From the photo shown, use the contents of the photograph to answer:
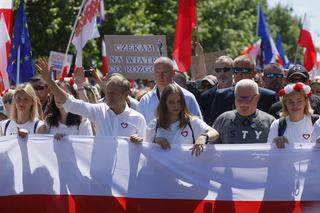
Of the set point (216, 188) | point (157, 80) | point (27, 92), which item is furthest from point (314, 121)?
point (27, 92)

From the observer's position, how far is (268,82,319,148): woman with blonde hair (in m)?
7.38

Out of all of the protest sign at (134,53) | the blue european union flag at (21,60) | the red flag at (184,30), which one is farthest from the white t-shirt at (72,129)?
the red flag at (184,30)

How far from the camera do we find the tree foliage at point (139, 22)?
24766mm

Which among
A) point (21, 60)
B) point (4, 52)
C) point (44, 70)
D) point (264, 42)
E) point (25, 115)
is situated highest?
point (44, 70)

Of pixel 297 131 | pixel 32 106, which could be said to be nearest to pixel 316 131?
pixel 297 131

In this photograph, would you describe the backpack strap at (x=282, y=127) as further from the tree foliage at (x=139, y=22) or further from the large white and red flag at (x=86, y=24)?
the tree foliage at (x=139, y=22)

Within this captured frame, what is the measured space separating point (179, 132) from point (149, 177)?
19.2 inches

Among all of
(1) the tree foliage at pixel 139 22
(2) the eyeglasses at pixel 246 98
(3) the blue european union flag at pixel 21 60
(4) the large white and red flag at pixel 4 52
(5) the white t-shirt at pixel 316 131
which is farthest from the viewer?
(1) the tree foliage at pixel 139 22

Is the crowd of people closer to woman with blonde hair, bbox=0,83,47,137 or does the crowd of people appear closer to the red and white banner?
woman with blonde hair, bbox=0,83,47,137

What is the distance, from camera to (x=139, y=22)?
29719mm

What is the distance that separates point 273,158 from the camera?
733 cm

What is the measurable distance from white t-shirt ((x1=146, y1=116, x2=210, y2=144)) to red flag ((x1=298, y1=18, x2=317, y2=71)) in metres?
10.6

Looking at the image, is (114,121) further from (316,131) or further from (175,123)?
(316,131)

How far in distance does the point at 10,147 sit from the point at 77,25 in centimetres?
554
